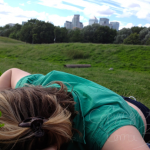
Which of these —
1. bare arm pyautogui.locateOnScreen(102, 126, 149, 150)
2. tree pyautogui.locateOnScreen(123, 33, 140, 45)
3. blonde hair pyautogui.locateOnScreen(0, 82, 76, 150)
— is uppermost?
tree pyautogui.locateOnScreen(123, 33, 140, 45)

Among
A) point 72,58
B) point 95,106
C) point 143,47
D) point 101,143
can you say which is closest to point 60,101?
point 95,106

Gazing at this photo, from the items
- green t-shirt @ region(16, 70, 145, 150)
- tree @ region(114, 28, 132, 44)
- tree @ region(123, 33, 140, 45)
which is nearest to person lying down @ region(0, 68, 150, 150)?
green t-shirt @ region(16, 70, 145, 150)

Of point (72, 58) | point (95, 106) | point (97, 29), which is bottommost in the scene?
point (72, 58)

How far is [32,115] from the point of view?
0.83 metres

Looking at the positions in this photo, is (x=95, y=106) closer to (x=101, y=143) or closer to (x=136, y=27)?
(x=101, y=143)

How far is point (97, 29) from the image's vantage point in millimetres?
28297

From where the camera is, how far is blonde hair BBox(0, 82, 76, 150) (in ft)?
2.37

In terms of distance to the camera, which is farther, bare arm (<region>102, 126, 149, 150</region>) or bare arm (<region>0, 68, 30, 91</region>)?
bare arm (<region>0, 68, 30, 91</region>)

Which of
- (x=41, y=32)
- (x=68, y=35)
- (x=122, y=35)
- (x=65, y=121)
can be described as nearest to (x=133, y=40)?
(x=122, y=35)

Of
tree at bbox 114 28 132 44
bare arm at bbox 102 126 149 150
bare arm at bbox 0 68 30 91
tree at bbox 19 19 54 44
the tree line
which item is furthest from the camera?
tree at bbox 114 28 132 44

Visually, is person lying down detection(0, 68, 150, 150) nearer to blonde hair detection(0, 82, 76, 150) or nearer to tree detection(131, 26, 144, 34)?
blonde hair detection(0, 82, 76, 150)

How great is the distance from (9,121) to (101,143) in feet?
1.66

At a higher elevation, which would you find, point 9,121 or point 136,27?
point 136,27

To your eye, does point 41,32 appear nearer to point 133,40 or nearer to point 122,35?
point 122,35
